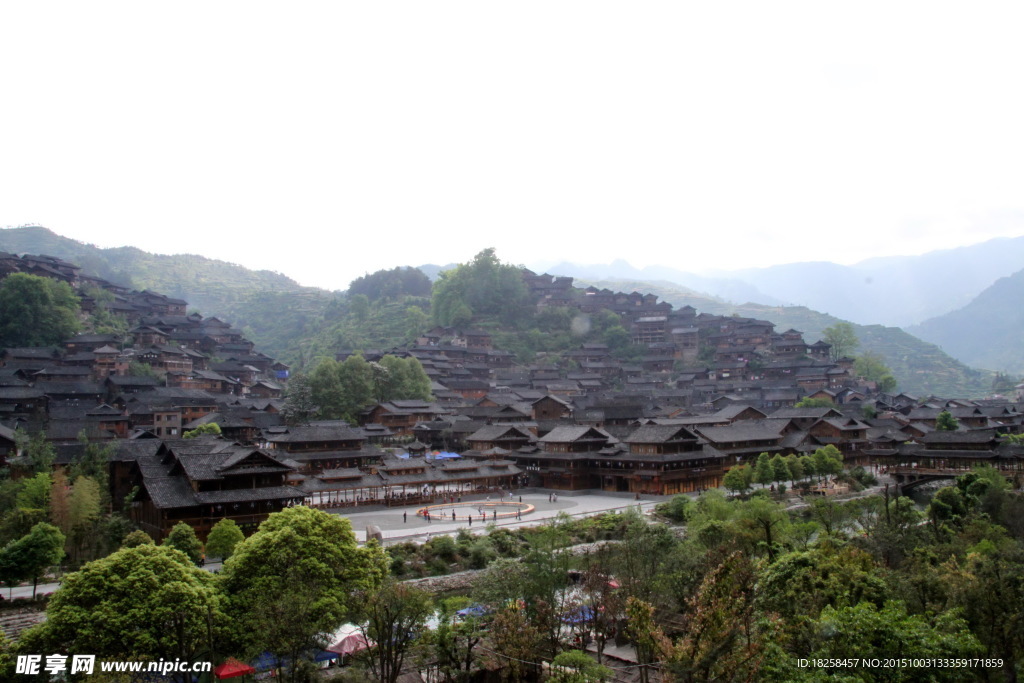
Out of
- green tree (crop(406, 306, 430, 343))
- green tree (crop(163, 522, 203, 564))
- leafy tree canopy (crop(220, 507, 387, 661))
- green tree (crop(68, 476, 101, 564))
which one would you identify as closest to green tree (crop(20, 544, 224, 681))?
leafy tree canopy (crop(220, 507, 387, 661))

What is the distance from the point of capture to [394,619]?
1848 cm

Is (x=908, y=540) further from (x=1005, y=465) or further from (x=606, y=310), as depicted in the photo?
(x=606, y=310)

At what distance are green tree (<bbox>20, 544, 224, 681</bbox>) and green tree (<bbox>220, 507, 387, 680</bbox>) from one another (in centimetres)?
115

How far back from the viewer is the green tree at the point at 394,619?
18312 millimetres

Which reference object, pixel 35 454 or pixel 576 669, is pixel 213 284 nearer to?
pixel 35 454

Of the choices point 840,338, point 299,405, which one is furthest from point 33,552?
point 840,338

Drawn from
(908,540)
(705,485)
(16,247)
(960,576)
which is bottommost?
(705,485)

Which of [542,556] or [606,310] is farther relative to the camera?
[606,310]

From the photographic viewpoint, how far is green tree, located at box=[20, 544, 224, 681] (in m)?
16.8

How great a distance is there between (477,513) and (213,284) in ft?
464

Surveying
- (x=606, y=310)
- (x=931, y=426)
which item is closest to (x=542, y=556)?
(x=931, y=426)

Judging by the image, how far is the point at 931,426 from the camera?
64.3 meters

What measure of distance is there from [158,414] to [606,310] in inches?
2651

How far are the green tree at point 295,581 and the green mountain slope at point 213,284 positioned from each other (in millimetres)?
83001
